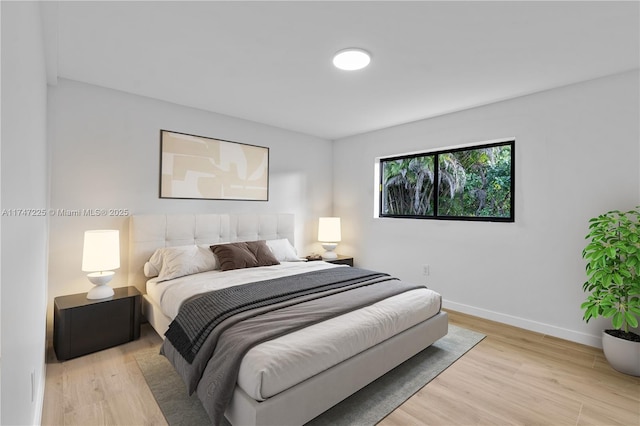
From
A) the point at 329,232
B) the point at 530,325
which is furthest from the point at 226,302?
the point at 530,325

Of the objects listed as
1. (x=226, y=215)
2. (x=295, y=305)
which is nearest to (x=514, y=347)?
(x=295, y=305)

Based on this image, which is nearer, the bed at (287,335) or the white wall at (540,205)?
the bed at (287,335)

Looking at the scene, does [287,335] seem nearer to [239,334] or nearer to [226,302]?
[239,334]

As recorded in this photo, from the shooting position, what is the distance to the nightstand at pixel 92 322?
2.42 meters

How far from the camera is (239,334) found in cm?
175

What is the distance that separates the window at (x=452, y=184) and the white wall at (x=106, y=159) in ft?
7.35

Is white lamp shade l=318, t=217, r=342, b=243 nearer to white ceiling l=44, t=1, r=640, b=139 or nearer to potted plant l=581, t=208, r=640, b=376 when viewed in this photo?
white ceiling l=44, t=1, r=640, b=139

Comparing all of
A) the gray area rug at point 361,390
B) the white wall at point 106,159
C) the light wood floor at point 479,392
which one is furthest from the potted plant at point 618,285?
the white wall at point 106,159

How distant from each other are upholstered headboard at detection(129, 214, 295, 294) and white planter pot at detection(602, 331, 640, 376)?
11.4ft

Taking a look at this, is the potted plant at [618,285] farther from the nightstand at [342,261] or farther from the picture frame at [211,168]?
the picture frame at [211,168]

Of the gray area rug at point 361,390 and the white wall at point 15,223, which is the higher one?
the white wall at point 15,223

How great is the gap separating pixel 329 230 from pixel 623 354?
335 centimetres

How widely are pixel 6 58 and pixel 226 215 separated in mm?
2908

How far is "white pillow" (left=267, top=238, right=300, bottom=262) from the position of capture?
379cm
